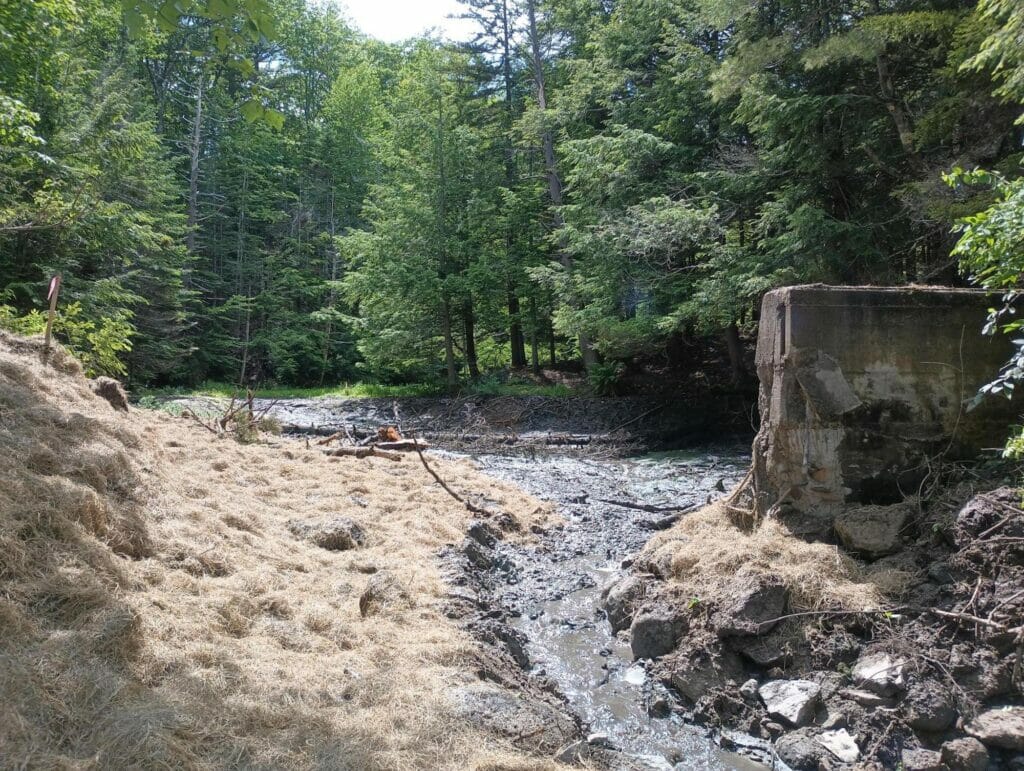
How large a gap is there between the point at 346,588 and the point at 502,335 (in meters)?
24.1

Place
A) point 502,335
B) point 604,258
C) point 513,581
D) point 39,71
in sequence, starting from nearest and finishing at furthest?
point 513,581 < point 39,71 < point 604,258 < point 502,335

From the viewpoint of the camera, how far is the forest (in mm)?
10875

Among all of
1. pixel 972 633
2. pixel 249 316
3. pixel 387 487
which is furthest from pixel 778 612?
pixel 249 316

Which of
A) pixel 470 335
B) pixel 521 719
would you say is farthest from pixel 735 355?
pixel 521 719


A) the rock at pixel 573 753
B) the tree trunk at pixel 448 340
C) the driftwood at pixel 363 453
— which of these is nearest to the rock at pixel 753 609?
the rock at pixel 573 753

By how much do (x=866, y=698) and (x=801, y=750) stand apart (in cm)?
57

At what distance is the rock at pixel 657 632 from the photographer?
18.5ft

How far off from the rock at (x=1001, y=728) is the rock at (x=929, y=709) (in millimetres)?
117

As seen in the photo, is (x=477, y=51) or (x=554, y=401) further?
(x=477, y=51)

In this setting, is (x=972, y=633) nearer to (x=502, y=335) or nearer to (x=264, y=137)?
(x=502, y=335)

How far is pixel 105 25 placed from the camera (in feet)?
93.9

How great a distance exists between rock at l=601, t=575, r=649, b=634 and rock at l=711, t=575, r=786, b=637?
1002 mm

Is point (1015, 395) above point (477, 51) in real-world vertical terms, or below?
below

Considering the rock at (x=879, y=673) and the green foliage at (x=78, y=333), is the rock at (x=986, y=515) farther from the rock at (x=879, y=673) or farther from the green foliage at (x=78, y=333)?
the green foliage at (x=78, y=333)
